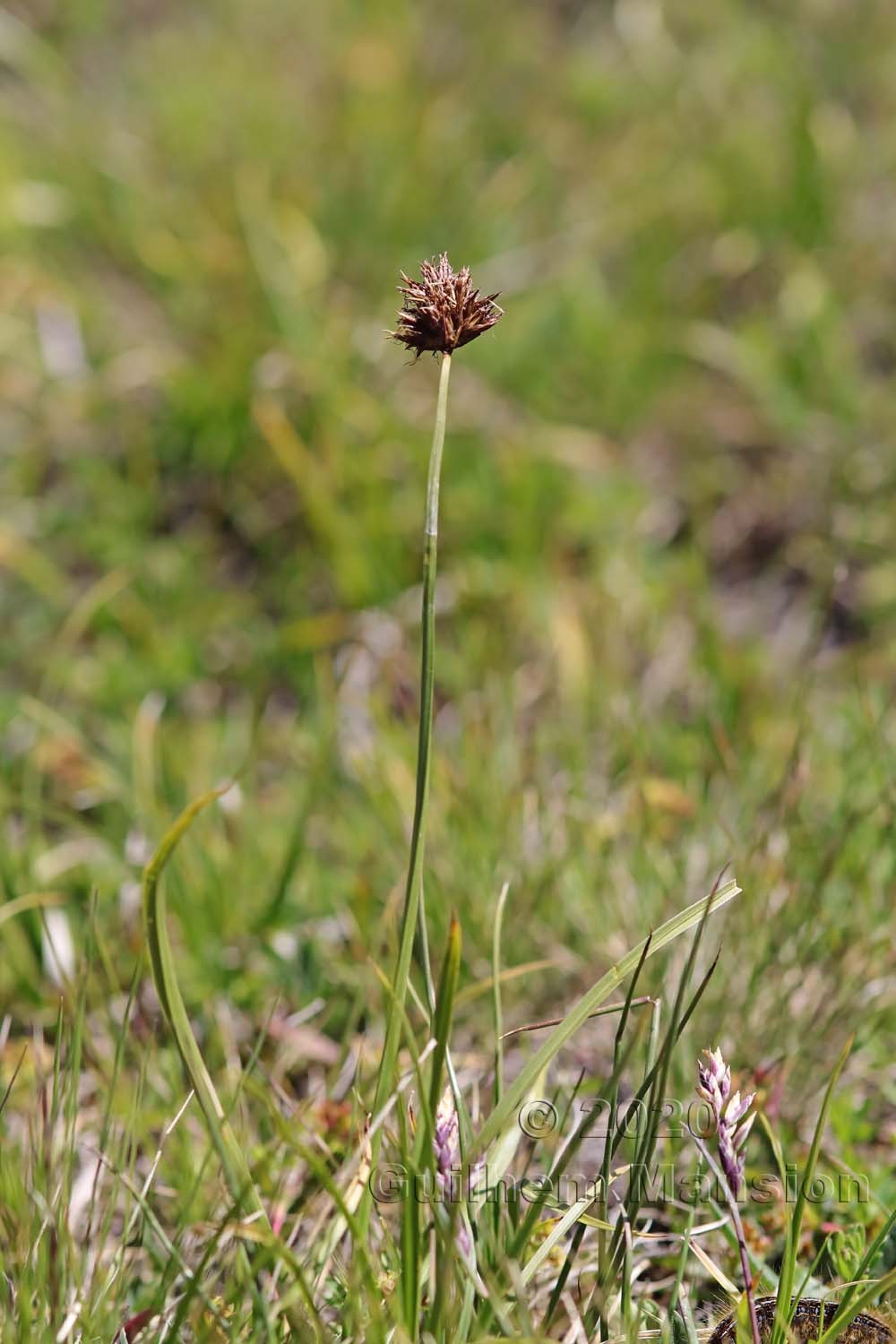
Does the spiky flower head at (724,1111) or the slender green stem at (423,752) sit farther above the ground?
the slender green stem at (423,752)

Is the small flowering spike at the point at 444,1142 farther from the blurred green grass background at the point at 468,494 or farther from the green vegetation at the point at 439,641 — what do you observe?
the blurred green grass background at the point at 468,494

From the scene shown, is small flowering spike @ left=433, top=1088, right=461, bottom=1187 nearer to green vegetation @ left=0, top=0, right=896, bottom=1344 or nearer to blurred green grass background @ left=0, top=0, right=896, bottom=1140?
green vegetation @ left=0, top=0, right=896, bottom=1344

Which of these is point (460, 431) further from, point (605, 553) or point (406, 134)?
point (406, 134)

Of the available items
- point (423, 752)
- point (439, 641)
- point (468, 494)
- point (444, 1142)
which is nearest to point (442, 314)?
point (423, 752)

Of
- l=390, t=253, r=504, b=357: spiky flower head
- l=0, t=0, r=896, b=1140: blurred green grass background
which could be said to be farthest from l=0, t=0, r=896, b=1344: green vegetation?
l=390, t=253, r=504, b=357: spiky flower head

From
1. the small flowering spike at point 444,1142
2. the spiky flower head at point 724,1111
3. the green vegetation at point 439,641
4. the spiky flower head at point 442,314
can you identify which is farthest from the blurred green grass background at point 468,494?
the spiky flower head at point 442,314
